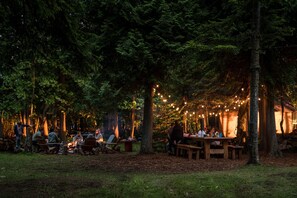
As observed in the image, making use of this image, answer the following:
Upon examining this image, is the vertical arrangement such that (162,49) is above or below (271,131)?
above

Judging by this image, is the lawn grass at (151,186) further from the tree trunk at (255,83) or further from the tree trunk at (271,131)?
the tree trunk at (271,131)

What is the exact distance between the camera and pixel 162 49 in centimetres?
1808

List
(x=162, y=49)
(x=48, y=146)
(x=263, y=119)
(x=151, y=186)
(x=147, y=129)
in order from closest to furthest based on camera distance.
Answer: (x=151, y=186), (x=162, y=49), (x=147, y=129), (x=263, y=119), (x=48, y=146)

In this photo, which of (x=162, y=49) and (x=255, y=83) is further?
(x=162, y=49)

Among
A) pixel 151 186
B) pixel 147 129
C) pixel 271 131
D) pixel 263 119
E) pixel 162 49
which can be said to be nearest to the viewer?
pixel 151 186

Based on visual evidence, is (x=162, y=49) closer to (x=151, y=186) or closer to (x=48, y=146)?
(x=48, y=146)

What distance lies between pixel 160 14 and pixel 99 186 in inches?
428

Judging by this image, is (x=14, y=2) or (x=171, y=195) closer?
(x=171, y=195)

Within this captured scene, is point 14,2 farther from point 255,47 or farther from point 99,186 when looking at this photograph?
point 255,47

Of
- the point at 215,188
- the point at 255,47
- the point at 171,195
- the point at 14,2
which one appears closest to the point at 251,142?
the point at 255,47

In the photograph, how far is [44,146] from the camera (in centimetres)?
2280

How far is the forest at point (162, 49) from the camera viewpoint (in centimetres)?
1053

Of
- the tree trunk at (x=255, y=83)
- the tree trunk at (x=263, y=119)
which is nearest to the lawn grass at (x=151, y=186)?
the tree trunk at (x=255, y=83)

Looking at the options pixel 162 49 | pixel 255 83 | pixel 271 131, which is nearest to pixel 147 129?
pixel 162 49
